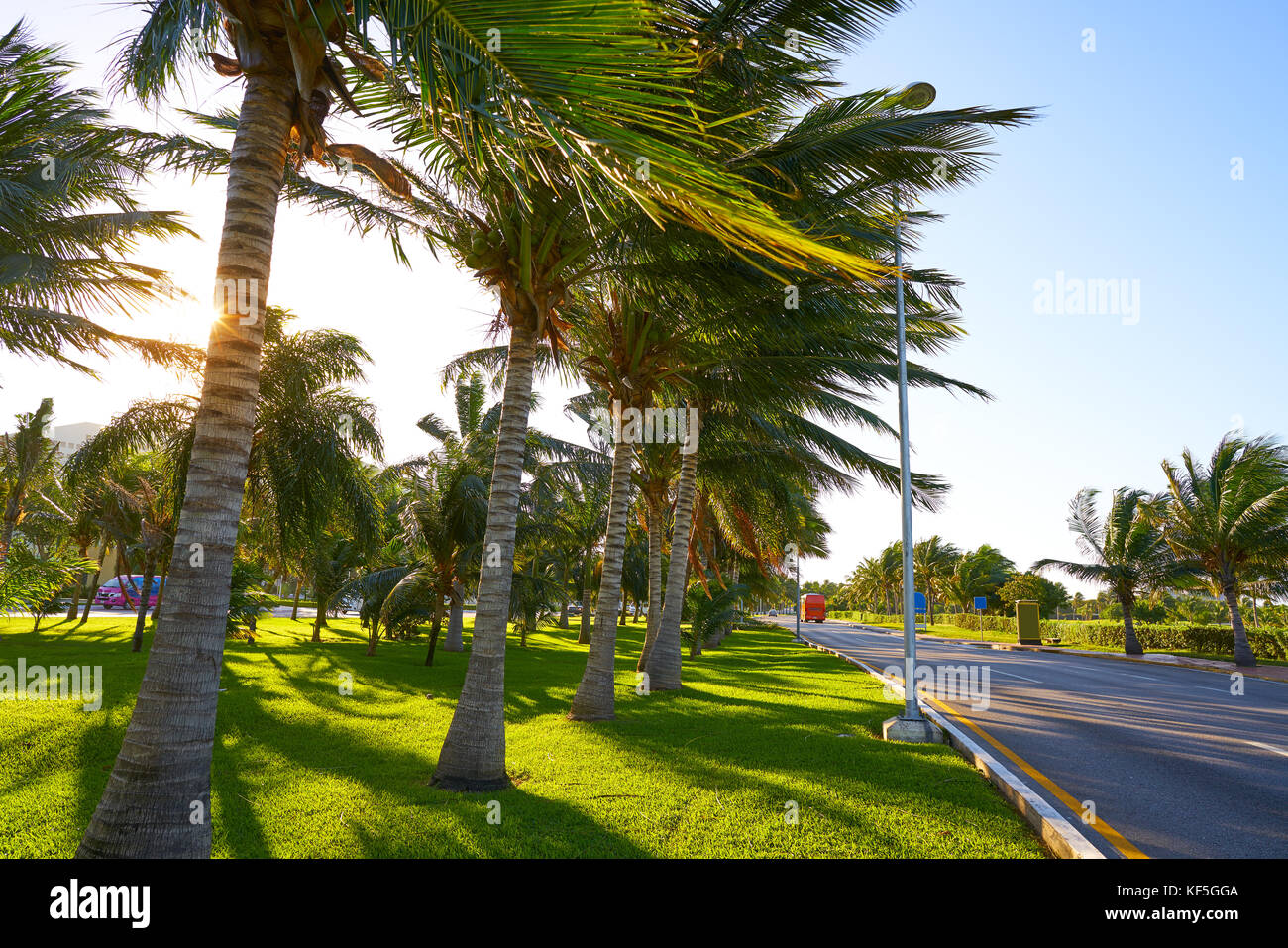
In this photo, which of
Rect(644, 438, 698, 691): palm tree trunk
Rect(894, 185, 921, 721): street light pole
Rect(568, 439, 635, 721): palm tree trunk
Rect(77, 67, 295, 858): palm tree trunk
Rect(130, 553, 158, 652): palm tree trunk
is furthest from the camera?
Rect(130, 553, 158, 652): palm tree trunk

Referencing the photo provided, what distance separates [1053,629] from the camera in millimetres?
42469

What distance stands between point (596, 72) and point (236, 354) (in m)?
3.01

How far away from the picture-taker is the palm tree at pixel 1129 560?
96.9 ft

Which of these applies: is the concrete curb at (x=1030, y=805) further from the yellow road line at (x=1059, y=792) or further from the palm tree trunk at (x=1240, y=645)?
the palm tree trunk at (x=1240, y=645)

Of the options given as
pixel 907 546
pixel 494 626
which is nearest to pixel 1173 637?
pixel 907 546

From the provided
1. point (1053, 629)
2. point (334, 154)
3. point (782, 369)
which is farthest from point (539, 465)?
point (1053, 629)

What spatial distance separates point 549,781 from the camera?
23.1 feet

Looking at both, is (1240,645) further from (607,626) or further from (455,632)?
(455,632)

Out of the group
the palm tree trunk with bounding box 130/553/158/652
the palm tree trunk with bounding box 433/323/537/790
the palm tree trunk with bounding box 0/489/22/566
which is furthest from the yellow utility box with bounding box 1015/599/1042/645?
the palm tree trunk with bounding box 0/489/22/566

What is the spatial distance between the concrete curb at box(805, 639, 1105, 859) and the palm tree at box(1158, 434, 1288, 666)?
22666 millimetres

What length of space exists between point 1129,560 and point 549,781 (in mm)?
32861

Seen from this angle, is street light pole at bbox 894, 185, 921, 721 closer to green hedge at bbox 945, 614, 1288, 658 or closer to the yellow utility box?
green hedge at bbox 945, 614, 1288, 658

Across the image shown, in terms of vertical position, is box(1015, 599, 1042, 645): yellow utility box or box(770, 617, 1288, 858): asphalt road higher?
box(770, 617, 1288, 858): asphalt road

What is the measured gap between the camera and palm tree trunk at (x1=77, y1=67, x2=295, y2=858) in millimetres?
4027
